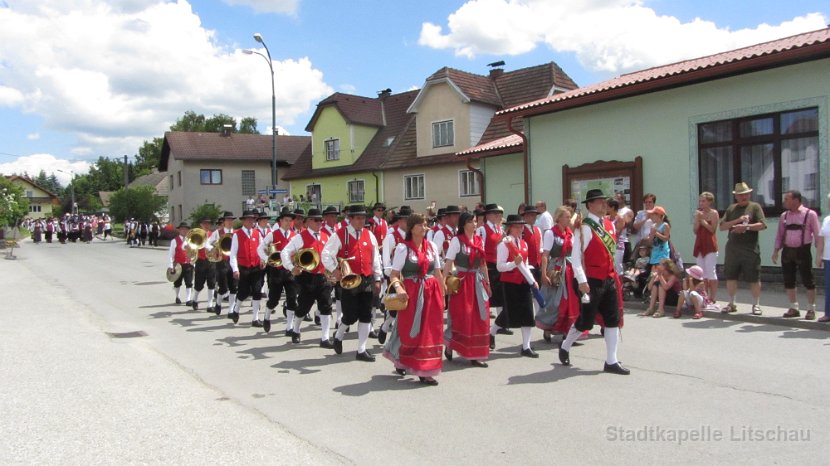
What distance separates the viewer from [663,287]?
10.6 metres

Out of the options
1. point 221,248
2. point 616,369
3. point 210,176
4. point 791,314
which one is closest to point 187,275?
point 221,248

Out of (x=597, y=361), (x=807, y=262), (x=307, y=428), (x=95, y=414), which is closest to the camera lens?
(x=307, y=428)

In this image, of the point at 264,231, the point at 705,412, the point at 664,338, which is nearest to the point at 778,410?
the point at 705,412

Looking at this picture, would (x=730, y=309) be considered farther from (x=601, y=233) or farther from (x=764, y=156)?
(x=764, y=156)

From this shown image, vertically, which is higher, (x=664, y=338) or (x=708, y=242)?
(x=708, y=242)

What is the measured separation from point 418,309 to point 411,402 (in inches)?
43.1

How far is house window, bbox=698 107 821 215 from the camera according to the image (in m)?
12.5

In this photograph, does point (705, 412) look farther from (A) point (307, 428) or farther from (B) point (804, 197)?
(B) point (804, 197)

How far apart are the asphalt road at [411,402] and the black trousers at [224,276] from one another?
2.26 meters

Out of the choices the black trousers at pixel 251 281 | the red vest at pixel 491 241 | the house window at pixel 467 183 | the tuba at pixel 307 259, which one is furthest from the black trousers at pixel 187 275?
the house window at pixel 467 183

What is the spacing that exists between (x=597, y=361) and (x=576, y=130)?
1035 centimetres

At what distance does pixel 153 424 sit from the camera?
548cm

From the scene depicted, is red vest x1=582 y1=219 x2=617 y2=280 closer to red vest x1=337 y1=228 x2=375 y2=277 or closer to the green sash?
the green sash

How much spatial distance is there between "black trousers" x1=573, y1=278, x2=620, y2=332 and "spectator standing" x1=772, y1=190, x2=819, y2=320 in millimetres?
4028
